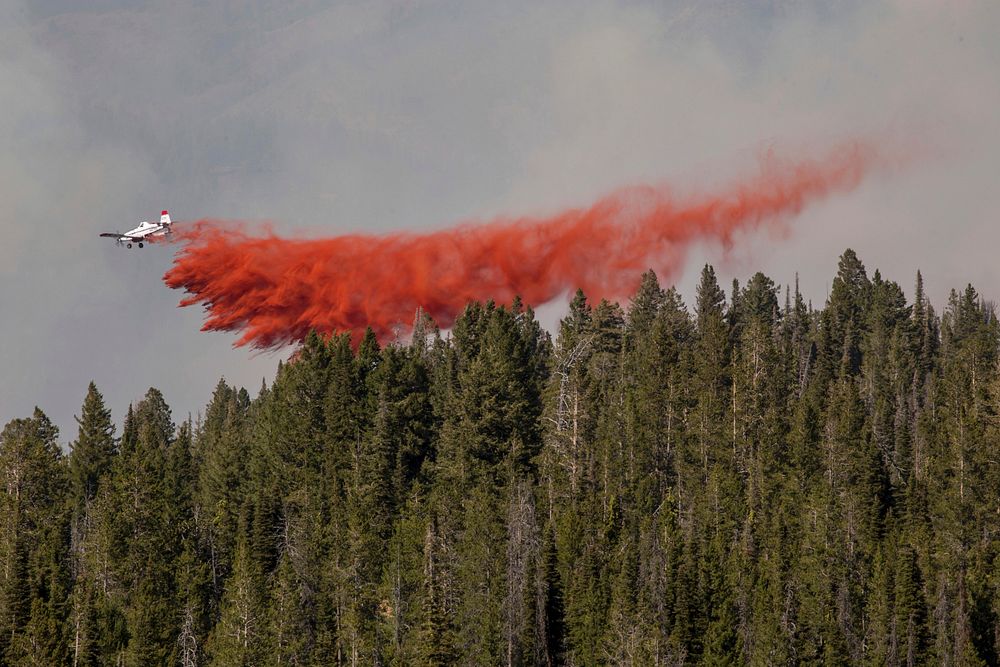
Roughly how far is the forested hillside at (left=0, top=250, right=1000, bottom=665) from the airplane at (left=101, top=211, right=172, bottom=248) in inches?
563

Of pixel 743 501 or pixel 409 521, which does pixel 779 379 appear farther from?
pixel 409 521

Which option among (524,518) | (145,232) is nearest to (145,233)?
(145,232)

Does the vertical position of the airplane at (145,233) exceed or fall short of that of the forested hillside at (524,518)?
it exceeds it

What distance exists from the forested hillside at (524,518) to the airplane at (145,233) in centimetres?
1431

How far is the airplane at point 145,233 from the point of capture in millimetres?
109938

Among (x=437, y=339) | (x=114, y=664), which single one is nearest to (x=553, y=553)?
(x=114, y=664)

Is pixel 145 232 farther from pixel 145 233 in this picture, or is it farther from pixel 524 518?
pixel 524 518

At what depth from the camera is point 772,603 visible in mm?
87500

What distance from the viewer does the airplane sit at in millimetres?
109938

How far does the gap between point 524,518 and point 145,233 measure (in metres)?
39.5

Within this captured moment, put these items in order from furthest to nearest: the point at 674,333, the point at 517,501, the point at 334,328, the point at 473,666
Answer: the point at 674,333, the point at 334,328, the point at 517,501, the point at 473,666

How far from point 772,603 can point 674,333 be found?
5114cm

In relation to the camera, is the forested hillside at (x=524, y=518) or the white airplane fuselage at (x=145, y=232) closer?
the forested hillside at (x=524, y=518)

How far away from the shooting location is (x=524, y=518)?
9075 cm
